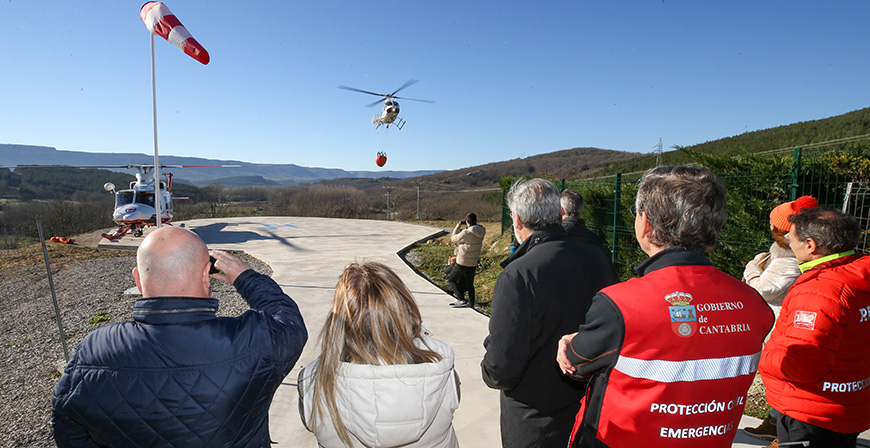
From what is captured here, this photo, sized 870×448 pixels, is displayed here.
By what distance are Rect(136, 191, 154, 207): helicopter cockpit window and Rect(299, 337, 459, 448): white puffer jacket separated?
17634 mm

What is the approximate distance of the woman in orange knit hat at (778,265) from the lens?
2447 millimetres

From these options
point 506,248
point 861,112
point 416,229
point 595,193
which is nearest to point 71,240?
point 416,229

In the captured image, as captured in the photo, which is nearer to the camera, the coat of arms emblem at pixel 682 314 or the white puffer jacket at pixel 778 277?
the coat of arms emblem at pixel 682 314

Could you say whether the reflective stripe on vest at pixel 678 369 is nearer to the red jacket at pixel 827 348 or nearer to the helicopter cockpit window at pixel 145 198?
the red jacket at pixel 827 348

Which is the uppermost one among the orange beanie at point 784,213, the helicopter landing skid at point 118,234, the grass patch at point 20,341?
the orange beanie at point 784,213

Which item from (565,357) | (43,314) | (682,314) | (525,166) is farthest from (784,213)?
(525,166)

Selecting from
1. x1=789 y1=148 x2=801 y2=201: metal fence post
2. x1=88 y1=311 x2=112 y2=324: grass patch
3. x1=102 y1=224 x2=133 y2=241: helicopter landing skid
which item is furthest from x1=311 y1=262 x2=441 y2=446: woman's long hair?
x1=102 y1=224 x2=133 y2=241: helicopter landing skid

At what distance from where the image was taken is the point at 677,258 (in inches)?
54.4

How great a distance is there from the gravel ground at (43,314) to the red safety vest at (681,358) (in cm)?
425

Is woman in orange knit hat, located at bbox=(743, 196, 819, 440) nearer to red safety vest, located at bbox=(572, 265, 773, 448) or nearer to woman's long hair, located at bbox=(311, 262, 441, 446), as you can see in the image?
red safety vest, located at bbox=(572, 265, 773, 448)

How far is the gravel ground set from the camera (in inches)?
147

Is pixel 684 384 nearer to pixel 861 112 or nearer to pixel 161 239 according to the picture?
pixel 161 239

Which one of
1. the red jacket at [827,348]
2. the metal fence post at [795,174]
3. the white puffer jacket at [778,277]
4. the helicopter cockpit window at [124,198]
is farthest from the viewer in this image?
the helicopter cockpit window at [124,198]

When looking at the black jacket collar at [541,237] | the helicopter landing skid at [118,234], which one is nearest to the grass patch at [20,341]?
the black jacket collar at [541,237]
